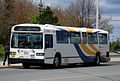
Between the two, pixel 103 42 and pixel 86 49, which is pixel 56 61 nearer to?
pixel 86 49

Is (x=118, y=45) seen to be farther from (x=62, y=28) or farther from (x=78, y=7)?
(x=62, y=28)

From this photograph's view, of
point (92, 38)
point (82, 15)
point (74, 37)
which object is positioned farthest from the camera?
point (82, 15)

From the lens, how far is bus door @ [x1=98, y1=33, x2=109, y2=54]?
29406 millimetres

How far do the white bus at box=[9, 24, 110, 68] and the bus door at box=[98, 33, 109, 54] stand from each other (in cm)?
208

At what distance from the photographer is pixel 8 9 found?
4691 centimetres

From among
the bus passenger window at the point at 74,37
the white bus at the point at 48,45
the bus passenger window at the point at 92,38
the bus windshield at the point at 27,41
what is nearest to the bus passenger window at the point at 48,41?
the white bus at the point at 48,45

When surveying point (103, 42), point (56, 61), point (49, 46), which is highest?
point (103, 42)

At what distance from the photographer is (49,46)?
22.5 meters

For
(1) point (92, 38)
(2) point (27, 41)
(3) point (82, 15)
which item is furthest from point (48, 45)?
(3) point (82, 15)

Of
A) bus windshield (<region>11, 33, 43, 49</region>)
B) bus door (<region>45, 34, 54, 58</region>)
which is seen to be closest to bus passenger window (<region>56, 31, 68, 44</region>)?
bus door (<region>45, 34, 54, 58</region>)

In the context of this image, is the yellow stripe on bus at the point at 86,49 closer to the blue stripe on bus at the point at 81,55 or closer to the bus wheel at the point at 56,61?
the blue stripe on bus at the point at 81,55

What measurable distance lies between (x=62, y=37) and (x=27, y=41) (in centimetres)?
312

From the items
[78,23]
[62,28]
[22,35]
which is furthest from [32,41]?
[78,23]

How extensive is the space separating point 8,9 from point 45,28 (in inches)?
1001
